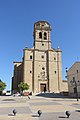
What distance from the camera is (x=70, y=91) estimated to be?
48.8m

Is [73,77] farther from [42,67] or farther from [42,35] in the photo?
[42,35]

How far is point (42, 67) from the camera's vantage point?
2643 inches

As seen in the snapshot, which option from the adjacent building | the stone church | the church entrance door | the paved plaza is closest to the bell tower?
the stone church

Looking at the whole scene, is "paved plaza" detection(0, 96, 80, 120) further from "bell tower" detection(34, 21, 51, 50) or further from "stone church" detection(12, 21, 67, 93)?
"bell tower" detection(34, 21, 51, 50)

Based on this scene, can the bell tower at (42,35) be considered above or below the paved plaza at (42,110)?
above

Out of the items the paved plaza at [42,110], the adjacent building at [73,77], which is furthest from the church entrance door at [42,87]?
the paved plaza at [42,110]

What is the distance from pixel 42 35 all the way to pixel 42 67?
14253mm

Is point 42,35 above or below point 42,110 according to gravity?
above

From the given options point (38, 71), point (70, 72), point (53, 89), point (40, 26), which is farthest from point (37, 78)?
point (40, 26)

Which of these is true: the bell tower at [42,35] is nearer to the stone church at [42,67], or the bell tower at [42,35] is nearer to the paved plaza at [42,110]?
the stone church at [42,67]

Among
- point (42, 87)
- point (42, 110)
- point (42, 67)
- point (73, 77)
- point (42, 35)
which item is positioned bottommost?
point (42, 110)

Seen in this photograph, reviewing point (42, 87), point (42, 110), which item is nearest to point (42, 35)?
point (42, 87)

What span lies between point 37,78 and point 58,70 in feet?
29.5

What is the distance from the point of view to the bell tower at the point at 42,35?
70438 mm
